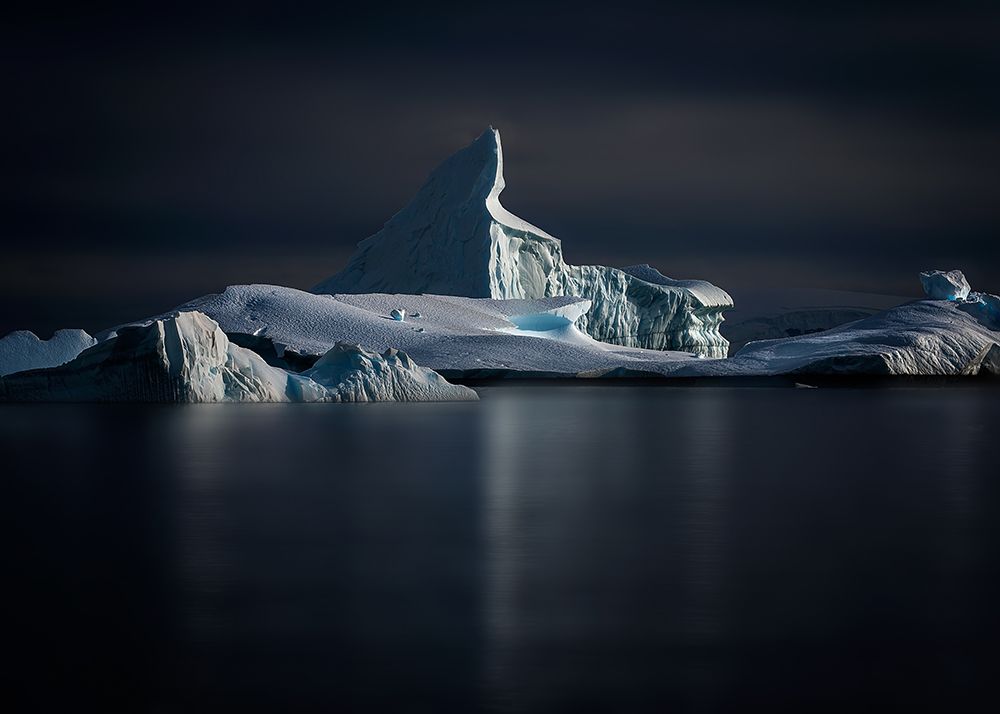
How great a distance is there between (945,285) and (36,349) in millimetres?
30541

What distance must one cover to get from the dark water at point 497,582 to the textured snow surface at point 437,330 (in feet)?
75.8

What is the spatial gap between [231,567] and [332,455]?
709 centimetres

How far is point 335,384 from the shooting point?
25.1 meters

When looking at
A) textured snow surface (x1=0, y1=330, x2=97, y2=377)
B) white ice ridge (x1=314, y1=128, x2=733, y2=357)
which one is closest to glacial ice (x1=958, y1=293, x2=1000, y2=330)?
white ice ridge (x1=314, y1=128, x2=733, y2=357)

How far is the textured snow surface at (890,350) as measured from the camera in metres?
37.2

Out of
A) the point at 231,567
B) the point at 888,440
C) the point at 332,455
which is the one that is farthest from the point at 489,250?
the point at 231,567

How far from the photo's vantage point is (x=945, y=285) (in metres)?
43.6

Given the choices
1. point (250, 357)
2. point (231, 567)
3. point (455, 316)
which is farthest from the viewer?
point (455, 316)

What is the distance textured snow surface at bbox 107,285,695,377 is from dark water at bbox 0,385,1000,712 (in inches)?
910

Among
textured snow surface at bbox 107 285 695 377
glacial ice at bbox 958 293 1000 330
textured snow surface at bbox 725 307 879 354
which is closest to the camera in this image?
textured snow surface at bbox 107 285 695 377

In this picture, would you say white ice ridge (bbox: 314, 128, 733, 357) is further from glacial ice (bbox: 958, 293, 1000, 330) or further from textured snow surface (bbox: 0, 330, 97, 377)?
textured snow surface (bbox: 0, 330, 97, 377)

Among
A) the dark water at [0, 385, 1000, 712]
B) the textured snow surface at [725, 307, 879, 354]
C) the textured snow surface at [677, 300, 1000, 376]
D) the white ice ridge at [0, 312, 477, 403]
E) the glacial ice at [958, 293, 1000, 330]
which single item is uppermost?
the textured snow surface at [725, 307, 879, 354]

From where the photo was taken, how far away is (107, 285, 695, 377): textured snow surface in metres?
36.4

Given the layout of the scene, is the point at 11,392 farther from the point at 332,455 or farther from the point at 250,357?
the point at 332,455
